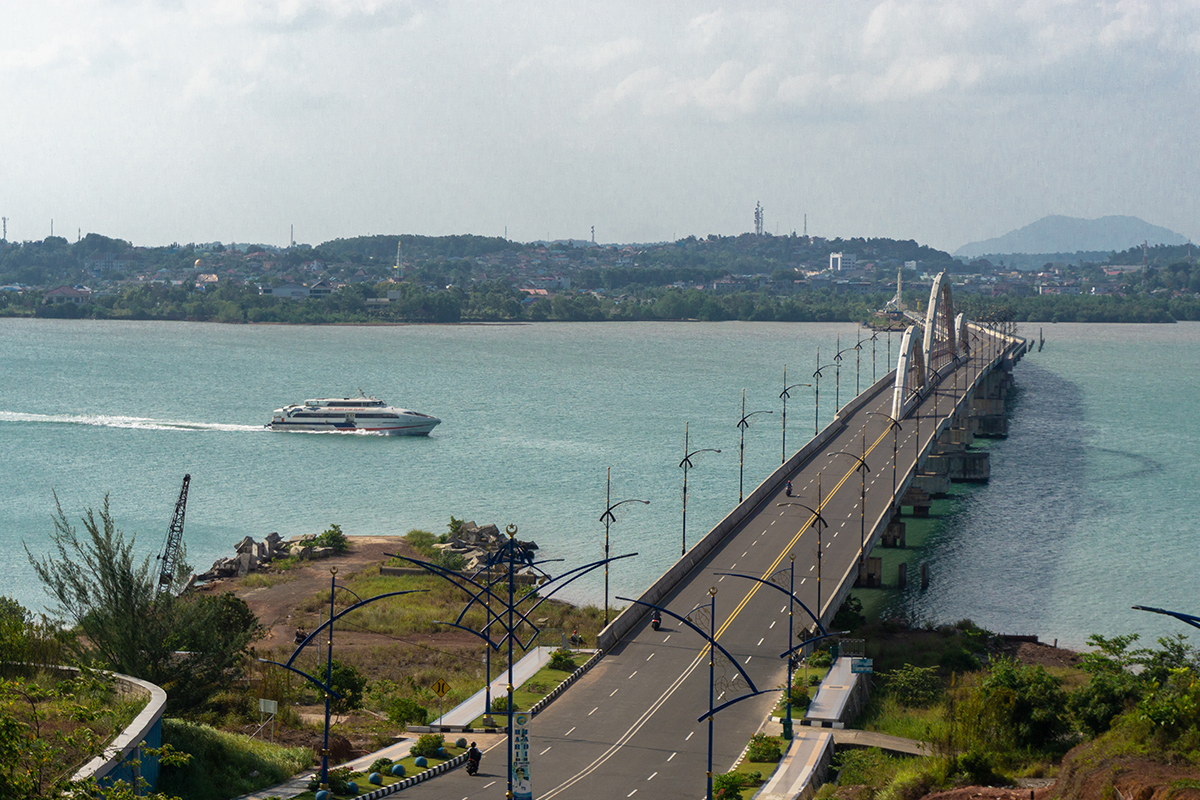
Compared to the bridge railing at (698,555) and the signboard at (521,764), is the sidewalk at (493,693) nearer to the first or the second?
the bridge railing at (698,555)

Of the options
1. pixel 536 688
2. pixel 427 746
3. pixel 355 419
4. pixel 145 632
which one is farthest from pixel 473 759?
pixel 355 419

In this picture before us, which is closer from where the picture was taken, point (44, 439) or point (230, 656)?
point (230, 656)

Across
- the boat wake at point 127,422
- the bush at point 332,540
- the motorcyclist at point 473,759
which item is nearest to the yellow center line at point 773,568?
the motorcyclist at point 473,759

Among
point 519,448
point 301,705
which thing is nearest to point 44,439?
point 519,448

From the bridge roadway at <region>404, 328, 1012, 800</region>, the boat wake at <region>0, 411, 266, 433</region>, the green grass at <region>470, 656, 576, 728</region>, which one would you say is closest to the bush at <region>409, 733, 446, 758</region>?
the bridge roadway at <region>404, 328, 1012, 800</region>

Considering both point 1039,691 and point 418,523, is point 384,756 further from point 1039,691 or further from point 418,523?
point 418,523

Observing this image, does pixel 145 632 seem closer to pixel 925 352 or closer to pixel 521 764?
pixel 521 764

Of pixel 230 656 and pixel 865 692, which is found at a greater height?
pixel 230 656
